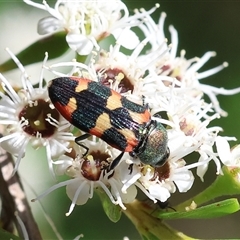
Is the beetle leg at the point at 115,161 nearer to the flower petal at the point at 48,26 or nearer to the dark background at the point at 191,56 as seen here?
the flower petal at the point at 48,26

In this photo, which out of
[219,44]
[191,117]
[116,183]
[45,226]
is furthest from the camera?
[219,44]

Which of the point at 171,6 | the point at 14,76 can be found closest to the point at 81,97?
the point at 14,76

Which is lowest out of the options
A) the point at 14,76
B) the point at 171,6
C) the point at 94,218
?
the point at 94,218

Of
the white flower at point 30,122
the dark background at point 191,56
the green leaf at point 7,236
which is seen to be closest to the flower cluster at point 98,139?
the white flower at point 30,122

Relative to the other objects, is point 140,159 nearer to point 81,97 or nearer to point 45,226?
point 81,97

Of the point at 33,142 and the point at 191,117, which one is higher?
the point at 33,142

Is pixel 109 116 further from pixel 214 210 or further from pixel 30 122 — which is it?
pixel 214 210

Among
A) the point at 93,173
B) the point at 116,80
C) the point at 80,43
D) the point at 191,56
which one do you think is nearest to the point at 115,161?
the point at 93,173

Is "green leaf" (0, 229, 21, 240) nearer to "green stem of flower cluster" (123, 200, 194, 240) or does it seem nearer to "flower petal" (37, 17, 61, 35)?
"green stem of flower cluster" (123, 200, 194, 240)
